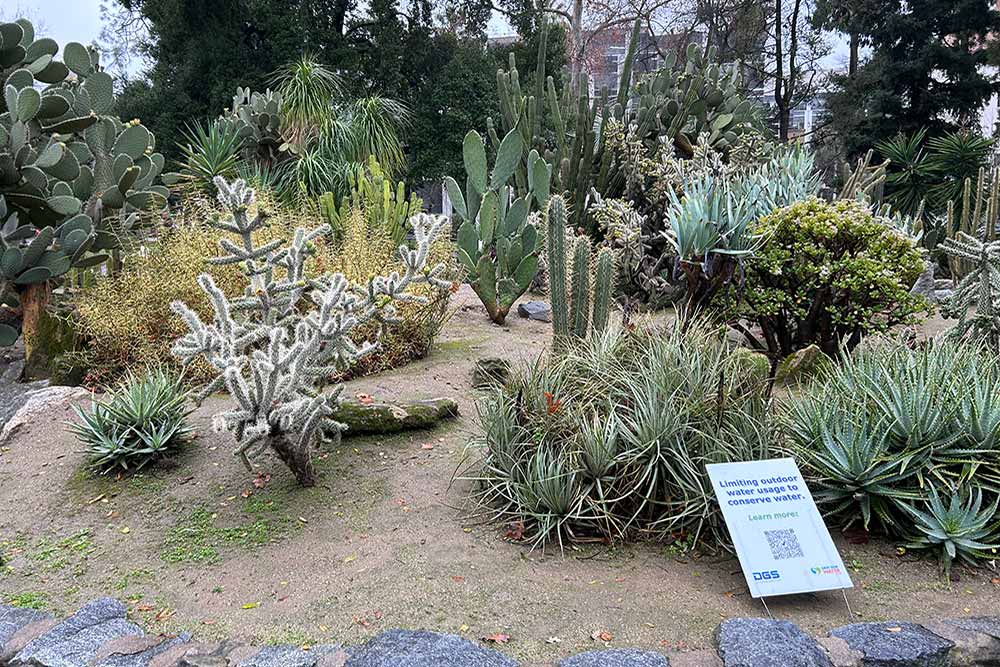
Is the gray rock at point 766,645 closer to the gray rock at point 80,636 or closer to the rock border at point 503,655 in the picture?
the rock border at point 503,655

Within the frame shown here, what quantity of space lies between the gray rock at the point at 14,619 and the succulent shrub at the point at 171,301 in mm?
2381

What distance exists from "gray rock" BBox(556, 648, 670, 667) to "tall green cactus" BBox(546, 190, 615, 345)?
248 cm

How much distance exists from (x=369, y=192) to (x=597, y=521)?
Answer: 614 centimetres

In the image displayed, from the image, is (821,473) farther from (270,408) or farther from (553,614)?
(270,408)

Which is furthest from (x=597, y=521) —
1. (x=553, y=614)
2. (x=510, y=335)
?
(x=510, y=335)

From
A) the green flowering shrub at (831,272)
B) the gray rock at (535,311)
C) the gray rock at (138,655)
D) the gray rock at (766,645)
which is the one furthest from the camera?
the gray rock at (535,311)

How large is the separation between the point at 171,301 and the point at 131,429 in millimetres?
1530

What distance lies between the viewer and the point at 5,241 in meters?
5.39

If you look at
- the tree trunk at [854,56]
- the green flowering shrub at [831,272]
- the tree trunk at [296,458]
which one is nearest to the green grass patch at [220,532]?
the tree trunk at [296,458]

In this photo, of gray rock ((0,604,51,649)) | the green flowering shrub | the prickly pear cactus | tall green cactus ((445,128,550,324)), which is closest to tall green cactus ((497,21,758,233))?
tall green cactus ((445,128,550,324))

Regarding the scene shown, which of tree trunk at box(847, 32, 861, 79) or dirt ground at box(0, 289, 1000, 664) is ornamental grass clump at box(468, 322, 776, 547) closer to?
dirt ground at box(0, 289, 1000, 664)

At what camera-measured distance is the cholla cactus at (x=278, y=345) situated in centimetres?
332

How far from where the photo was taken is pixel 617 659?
2562 millimetres

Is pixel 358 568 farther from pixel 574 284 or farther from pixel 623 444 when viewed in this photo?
pixel 574 284
